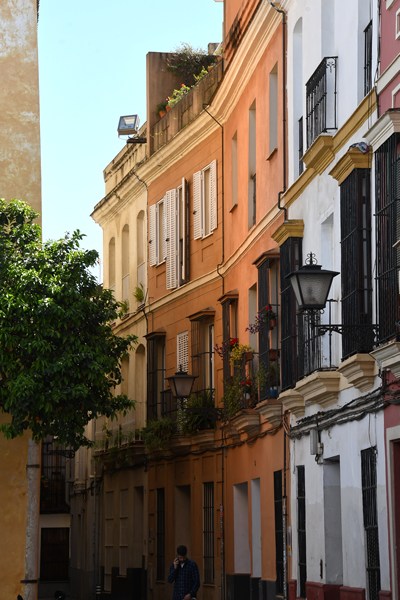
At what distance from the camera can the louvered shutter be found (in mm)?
31516

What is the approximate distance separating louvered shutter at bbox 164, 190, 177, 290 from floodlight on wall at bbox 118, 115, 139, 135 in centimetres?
465

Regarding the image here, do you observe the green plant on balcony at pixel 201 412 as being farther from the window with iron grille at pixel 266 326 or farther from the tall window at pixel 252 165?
the window with iron grille at pixel 266 326

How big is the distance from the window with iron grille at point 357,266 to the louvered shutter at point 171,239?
14498 mm

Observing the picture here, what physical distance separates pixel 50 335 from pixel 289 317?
161 inches

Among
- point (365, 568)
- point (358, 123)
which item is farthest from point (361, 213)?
point (365, 568)

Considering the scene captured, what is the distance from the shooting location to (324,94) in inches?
737

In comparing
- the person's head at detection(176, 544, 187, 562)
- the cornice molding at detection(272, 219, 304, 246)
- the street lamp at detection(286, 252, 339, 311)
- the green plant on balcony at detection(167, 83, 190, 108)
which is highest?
the green plant on balcony at detection(167, 83, 190, 108)

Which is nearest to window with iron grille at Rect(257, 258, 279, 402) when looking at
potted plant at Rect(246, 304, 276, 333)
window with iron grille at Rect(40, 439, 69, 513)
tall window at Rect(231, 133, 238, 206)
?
potted plant at Rect(246, 304, 276, 333)

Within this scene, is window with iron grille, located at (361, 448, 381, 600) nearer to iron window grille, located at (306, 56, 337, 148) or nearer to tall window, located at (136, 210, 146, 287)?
iron window grille, located at (306, 56, 337, 148)

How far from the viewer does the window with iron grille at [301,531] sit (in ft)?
66.5

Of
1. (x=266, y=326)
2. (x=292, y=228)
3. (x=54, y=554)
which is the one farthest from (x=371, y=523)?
(x=54, y=554)

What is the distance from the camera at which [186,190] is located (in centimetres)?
3103

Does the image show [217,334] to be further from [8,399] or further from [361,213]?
[361,213]

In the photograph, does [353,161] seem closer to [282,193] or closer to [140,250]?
[282,193]
